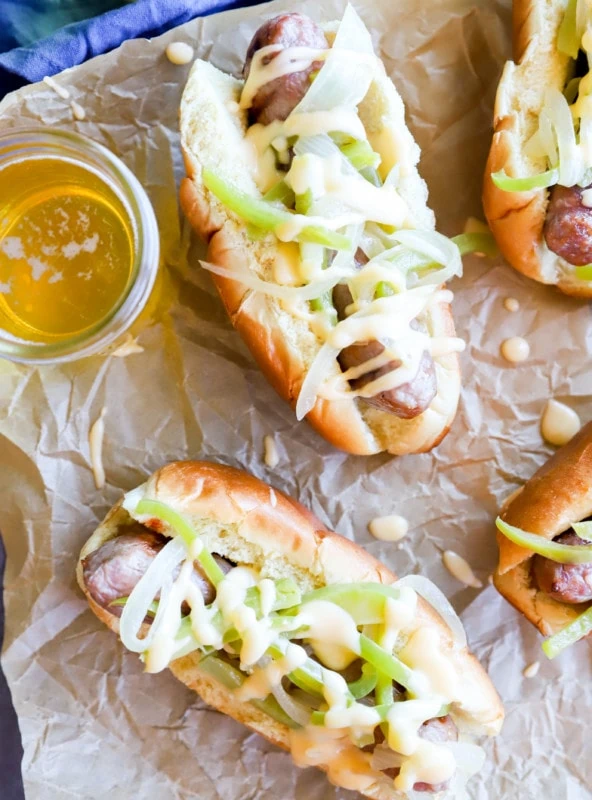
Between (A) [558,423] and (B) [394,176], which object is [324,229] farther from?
(A) [558,423]

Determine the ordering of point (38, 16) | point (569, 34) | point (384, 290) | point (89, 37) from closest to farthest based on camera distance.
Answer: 1. point (384, 290)
2. point (569, 34)
3. point (89, 37)
4. point (38, 16)

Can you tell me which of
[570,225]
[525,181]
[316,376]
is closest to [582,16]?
[525,181]

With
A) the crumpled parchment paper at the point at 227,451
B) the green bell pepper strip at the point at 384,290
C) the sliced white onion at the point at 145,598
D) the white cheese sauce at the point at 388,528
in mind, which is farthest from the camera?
the white cheese sauce at the point at 388,528

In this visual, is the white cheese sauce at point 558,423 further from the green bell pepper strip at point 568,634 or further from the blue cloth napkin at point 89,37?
the blue cloth napkin at point 89,37

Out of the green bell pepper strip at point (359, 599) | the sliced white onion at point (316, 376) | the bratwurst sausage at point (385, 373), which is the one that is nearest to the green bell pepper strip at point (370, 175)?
the bratwurst sausage at point (385, 373)

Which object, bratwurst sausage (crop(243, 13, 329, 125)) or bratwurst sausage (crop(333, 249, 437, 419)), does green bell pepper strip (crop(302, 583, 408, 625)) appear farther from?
bratwurst sausage (crop(243, 13, 329, 125))

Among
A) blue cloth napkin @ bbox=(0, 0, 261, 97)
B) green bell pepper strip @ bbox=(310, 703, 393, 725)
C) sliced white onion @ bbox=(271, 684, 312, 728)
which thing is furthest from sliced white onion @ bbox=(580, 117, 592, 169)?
sliced white onion @ bbox=(271, 684, 312, 728)
